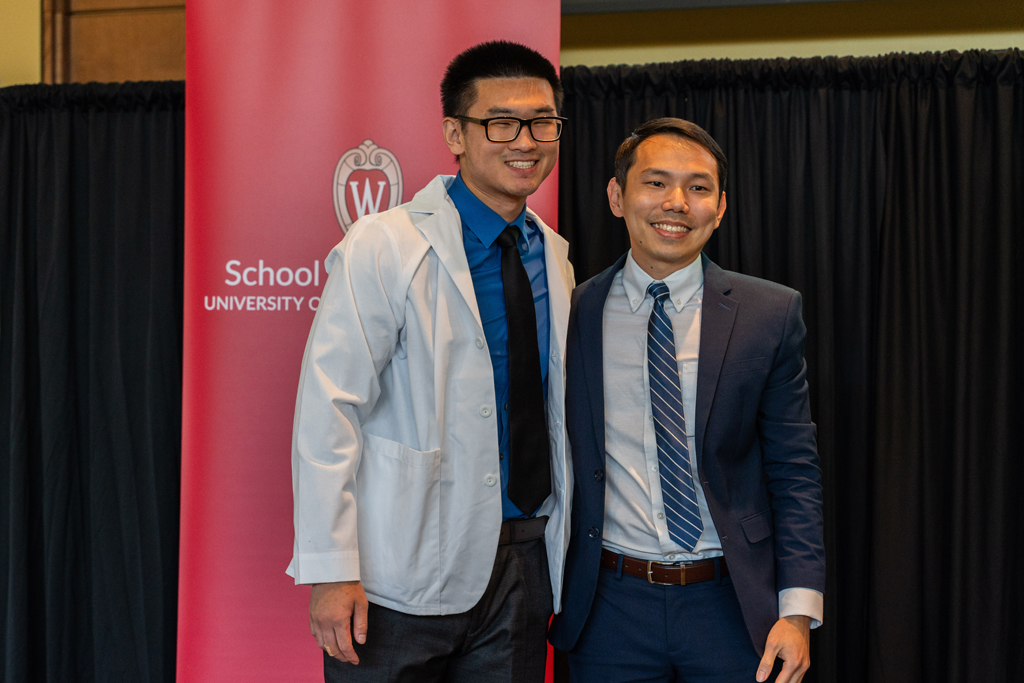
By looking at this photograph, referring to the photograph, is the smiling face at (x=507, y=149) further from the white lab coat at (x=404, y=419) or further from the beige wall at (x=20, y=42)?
the beige wall at (x=20, y=42)

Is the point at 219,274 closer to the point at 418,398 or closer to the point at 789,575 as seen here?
the point at 418,398

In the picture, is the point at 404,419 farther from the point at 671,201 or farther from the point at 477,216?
the point at 671,201

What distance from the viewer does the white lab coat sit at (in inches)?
58.1

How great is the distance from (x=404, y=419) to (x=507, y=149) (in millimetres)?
639

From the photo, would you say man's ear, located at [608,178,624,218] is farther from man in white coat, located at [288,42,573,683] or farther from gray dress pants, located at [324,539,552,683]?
gray dress pants, located at [324,539,552,683]

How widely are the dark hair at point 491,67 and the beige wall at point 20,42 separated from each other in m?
2.54

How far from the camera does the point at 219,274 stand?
2354mm

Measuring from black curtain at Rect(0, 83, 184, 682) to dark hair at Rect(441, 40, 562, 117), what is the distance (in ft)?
5.88

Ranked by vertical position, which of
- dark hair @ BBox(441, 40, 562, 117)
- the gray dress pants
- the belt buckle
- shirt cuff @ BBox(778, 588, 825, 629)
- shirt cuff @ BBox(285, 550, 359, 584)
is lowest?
the gray dress pants

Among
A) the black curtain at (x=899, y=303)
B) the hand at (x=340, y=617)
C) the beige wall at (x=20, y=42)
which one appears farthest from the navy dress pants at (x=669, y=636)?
the beige wall at (x=20, y=42)

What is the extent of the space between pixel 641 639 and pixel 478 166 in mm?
1095

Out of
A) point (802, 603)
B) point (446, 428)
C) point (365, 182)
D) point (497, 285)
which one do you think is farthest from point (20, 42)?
point (802, 603)

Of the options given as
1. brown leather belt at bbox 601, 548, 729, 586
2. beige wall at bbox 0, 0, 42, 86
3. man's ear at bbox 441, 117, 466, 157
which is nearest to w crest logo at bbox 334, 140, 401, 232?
man's ear at bbox 441, 117, 466, 157

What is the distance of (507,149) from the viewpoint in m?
1.64
